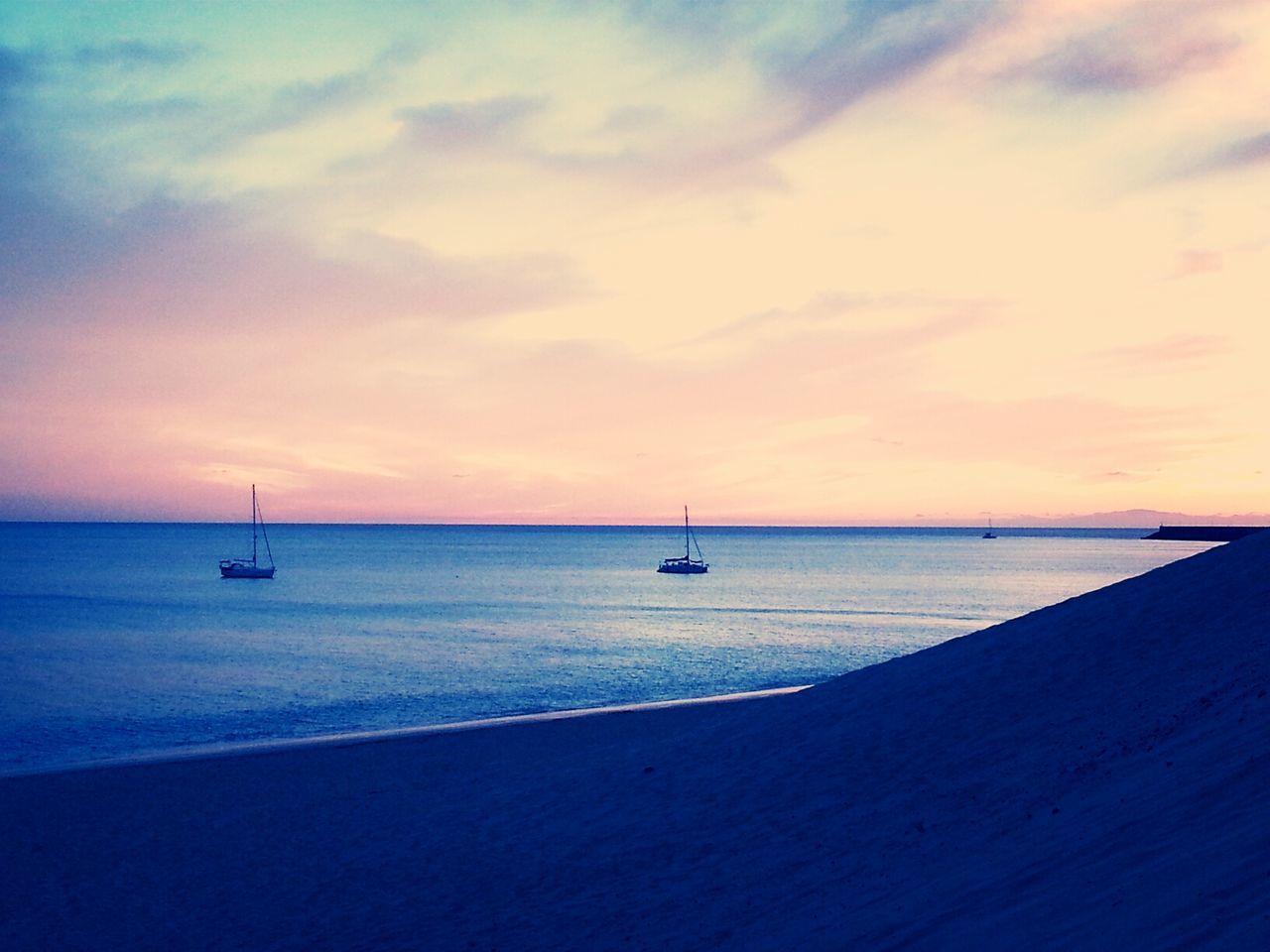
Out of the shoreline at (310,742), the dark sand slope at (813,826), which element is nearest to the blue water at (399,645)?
the shoreline at (310,742)

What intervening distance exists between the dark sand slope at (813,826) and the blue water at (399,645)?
1093cm

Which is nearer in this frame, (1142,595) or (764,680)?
(1142,595)

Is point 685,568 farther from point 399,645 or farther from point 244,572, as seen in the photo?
point 399,645

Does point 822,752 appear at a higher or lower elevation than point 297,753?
higher

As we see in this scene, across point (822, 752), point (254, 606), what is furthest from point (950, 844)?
point (254, 606)

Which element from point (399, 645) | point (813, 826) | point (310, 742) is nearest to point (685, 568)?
point (399, 645)

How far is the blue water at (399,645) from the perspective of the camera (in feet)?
98.7

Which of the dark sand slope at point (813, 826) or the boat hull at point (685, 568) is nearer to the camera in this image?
the dark sand slope at point (813, 826)

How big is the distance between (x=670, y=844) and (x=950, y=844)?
11.6ft

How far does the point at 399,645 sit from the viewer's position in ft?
164

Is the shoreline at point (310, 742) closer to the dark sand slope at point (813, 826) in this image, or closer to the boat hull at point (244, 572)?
the dark sand slope at point (813, 826)

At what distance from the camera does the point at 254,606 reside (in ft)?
258

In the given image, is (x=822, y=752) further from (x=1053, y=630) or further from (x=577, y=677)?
(x=577, y=677)

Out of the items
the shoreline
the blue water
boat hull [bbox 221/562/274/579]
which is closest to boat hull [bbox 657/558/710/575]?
the blue water
